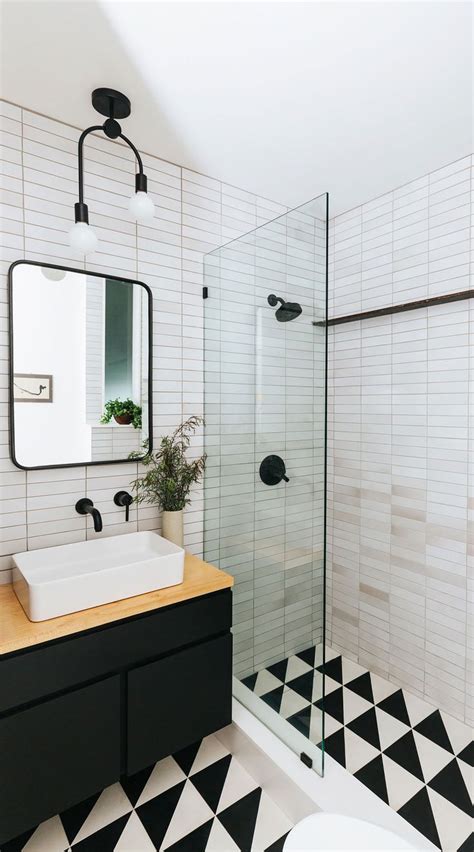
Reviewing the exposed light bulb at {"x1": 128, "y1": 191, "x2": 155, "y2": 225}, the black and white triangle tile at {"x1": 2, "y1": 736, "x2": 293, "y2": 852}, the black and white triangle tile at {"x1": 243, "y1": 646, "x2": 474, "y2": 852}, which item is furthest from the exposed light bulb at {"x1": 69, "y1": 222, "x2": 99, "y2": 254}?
the black and white triangle tile at {"x1": 2, "y1": 736, "x2": 293, "y2": 852}

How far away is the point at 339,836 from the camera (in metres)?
1.11

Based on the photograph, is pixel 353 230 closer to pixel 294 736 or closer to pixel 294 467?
pixel 294 467

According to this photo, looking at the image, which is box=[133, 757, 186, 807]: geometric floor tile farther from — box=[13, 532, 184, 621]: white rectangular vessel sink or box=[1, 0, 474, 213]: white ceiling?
box=[1, 0, 474, 213]: white ceiling

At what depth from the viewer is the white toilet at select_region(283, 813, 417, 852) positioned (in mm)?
1076

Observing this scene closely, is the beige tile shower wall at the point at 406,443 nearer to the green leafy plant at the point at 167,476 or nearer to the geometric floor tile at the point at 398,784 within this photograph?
the geometric floor tile at the point at 398,784

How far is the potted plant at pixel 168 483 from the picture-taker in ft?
6.47

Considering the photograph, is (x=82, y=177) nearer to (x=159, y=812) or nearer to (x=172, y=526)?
(x=172, y=526)

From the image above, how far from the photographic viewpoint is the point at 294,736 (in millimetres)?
1665

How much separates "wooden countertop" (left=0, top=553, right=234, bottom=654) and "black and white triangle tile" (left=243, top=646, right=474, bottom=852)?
17.8 inches

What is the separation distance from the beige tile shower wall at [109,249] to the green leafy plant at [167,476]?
2.2 inches

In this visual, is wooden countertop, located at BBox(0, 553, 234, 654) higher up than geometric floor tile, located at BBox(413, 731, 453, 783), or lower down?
higher up

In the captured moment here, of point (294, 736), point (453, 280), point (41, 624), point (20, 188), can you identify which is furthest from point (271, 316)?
point (294, 736)

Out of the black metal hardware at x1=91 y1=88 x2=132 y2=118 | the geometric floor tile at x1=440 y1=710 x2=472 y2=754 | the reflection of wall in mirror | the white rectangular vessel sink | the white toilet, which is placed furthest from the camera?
the geometric floor tile at x1=440 y1=710 x2=472 y2=754

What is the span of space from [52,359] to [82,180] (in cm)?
66
